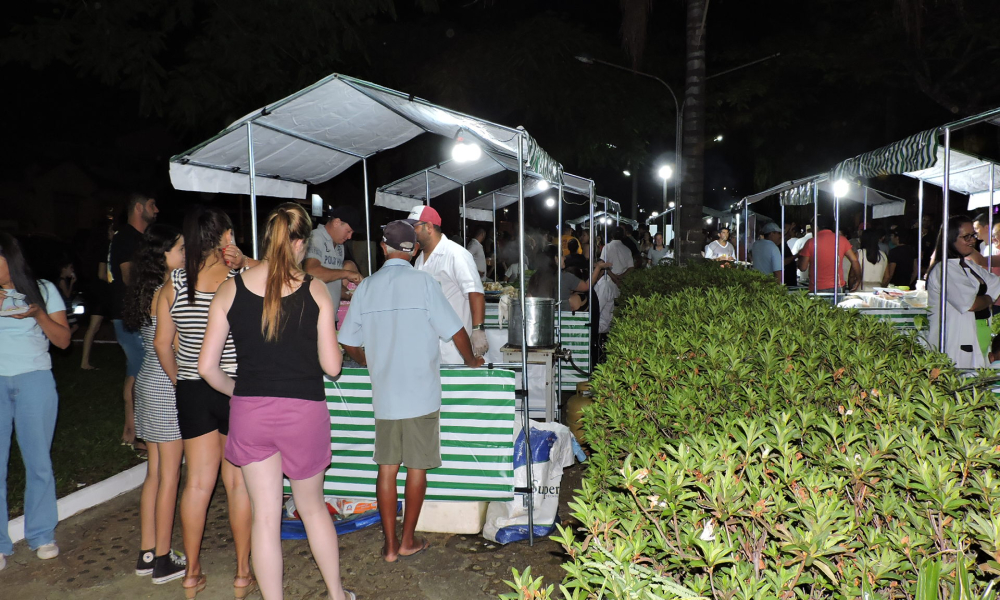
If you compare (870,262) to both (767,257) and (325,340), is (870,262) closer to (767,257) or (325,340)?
(767,257)

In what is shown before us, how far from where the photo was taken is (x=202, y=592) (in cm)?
393

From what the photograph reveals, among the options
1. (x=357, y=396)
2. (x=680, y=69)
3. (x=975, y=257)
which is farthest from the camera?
(x=680, y=69)

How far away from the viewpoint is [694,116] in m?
11.6

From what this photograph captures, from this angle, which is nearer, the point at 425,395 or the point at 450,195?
the point at 425,395

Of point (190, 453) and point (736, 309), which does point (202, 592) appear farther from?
point (736, 309)

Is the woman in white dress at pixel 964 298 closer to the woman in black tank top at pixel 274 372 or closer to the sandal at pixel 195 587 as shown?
the woman in black tank top at pixel 274 372

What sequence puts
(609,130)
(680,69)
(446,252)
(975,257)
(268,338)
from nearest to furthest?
(268,338)
(446,252)
(975,257)
(609,130)
(680,69)

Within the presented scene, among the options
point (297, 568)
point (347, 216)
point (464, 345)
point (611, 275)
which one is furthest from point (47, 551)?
point (611, 275)

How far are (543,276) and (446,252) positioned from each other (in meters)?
3.78

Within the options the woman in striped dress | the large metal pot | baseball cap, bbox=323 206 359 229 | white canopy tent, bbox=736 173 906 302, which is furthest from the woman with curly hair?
white canopy tent, bbox=736 173 906 302

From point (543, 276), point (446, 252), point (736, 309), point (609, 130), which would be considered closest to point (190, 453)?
point (446, 252)

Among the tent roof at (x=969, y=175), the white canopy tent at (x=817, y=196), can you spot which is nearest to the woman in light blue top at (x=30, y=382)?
the tent roof at (x=969, y=175)

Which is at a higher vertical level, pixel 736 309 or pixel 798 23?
pixel 798 23

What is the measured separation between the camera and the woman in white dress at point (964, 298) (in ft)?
18.8
